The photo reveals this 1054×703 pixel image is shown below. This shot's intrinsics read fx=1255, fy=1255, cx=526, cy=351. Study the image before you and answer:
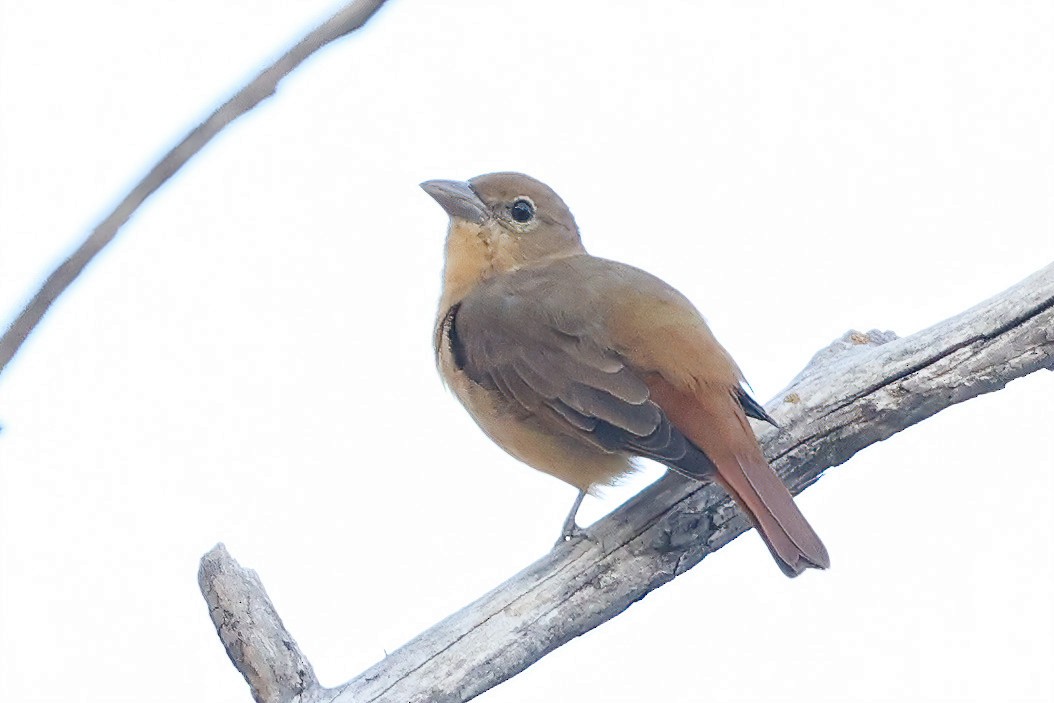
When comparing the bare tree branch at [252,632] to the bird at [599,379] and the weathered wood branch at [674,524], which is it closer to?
the weathered wood branch at [674,524]

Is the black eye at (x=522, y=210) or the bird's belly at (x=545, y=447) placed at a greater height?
the black eye at (x=522, y=210)

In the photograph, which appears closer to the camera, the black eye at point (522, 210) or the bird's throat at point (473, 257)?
the bird's throat at point (473, 257)

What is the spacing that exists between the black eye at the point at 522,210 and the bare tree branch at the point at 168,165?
171 inches

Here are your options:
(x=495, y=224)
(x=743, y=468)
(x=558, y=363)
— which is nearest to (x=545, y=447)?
(x=558, y=363)

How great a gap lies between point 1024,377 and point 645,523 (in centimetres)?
134

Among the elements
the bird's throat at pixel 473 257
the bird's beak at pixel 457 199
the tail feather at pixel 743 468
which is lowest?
the tail feather at pixel 743 468

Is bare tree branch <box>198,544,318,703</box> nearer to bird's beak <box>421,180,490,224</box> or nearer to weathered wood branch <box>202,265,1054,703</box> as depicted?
weathered wood branch <box>202,265,1054,703</box>

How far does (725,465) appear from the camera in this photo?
381 centimetres

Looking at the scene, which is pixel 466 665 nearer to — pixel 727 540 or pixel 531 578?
pixel 531 578

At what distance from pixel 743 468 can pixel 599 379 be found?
58cm

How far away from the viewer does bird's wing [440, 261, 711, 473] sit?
394 centimetres

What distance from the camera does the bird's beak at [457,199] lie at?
17.3ft

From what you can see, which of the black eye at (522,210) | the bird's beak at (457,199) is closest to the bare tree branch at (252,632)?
the bird's beak at (457,199)

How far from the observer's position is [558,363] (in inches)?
169
